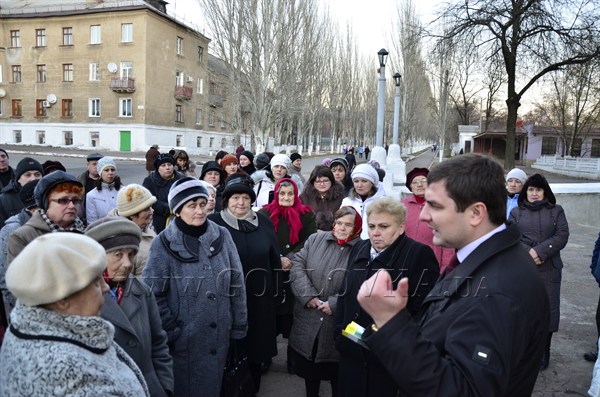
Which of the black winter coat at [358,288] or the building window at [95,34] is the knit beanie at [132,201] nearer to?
the black winter coat at [358,288]

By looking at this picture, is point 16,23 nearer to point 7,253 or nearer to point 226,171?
point 226,171

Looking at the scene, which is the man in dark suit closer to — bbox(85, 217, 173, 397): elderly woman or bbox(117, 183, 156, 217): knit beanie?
bbox(85, 217, 173, 397): elderly woman

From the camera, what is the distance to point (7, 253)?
9.49 ft

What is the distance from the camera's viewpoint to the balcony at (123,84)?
36938 mm

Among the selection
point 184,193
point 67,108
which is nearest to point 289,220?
point 184,193

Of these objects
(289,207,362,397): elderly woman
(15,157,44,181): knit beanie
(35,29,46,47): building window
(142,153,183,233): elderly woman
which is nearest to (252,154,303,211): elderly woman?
(142,153,183,233): elderly woman

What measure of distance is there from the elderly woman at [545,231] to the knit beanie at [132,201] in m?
3.82

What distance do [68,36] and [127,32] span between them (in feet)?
20.9

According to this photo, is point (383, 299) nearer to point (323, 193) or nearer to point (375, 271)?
point (375, 271)

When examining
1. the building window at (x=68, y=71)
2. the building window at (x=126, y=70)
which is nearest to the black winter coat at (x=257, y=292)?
the building window at (x=126, y=70)

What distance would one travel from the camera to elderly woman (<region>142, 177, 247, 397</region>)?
9.31 feet

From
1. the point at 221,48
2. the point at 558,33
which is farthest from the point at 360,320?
the point at 221,48

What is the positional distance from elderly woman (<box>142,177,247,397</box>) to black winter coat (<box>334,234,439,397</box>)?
33.5 inches

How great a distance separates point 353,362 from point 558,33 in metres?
17.7
